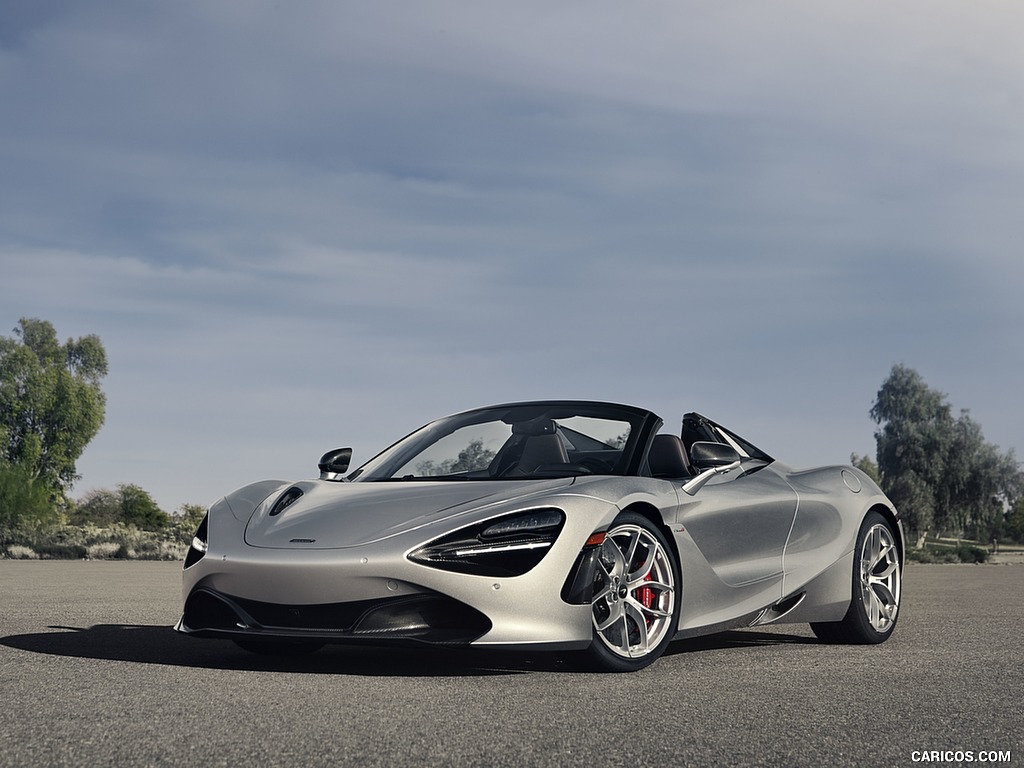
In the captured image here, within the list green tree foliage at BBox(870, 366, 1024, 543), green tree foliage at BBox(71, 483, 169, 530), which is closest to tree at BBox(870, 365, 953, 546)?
green tree foliage at BBox(870, 366, 1024, 543)

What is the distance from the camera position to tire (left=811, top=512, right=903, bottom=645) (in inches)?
279

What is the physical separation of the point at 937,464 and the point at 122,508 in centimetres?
4955

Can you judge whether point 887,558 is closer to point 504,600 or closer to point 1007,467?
point 504,600

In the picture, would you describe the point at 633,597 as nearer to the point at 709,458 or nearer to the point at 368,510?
the point at 709,458

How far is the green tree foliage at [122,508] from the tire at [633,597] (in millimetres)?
69029

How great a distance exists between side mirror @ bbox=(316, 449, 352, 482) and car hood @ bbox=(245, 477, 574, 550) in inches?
24.9

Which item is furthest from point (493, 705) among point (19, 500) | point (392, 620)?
point (19, 500)

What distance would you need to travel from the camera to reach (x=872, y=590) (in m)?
7.30

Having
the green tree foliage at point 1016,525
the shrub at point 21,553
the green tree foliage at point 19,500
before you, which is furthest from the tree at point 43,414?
the green tree foliage at point 1016,525

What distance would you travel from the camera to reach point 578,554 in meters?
5.09

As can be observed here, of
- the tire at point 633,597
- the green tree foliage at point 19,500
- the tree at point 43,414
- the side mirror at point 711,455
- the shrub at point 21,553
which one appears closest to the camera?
the tire at point 633,597

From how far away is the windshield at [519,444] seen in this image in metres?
6.41

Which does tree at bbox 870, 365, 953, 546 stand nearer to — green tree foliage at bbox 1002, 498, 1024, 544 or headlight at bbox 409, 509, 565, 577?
green tree foliage at bbox 1002, 498, 1024, 544

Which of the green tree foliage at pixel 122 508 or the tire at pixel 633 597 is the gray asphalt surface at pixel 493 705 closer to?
the tire at pixel 633 597
